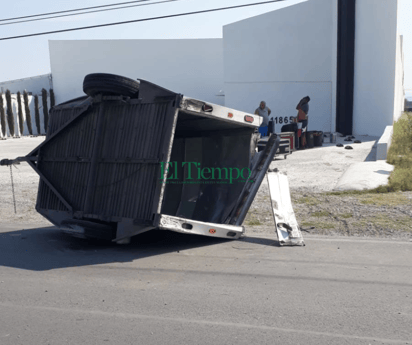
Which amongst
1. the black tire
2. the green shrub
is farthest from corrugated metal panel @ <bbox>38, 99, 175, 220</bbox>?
the green shrub

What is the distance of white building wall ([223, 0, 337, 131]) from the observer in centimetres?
3009

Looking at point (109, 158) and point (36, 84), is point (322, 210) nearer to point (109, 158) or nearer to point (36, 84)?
point (109, 158)

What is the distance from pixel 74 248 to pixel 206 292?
272cm

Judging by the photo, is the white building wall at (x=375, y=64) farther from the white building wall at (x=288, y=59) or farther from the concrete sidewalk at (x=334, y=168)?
the concrete sidewalk at (x=334, y=168)

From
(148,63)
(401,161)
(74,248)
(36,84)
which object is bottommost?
(74,248)

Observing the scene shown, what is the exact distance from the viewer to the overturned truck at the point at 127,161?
249 inches

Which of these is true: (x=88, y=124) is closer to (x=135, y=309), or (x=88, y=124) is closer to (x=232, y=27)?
(x=135, y=309)

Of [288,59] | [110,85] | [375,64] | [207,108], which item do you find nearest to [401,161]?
[207,108]

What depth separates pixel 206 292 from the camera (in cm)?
504

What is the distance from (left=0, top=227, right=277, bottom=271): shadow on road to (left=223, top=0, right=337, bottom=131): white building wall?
76.9ft

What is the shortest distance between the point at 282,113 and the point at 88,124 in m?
25.8

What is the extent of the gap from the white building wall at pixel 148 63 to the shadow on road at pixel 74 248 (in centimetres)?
3784

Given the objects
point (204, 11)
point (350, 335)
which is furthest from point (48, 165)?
point (204, 11)

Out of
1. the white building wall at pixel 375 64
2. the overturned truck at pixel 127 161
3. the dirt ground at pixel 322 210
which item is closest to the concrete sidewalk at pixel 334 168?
the dirt ground at pixel 322 210
